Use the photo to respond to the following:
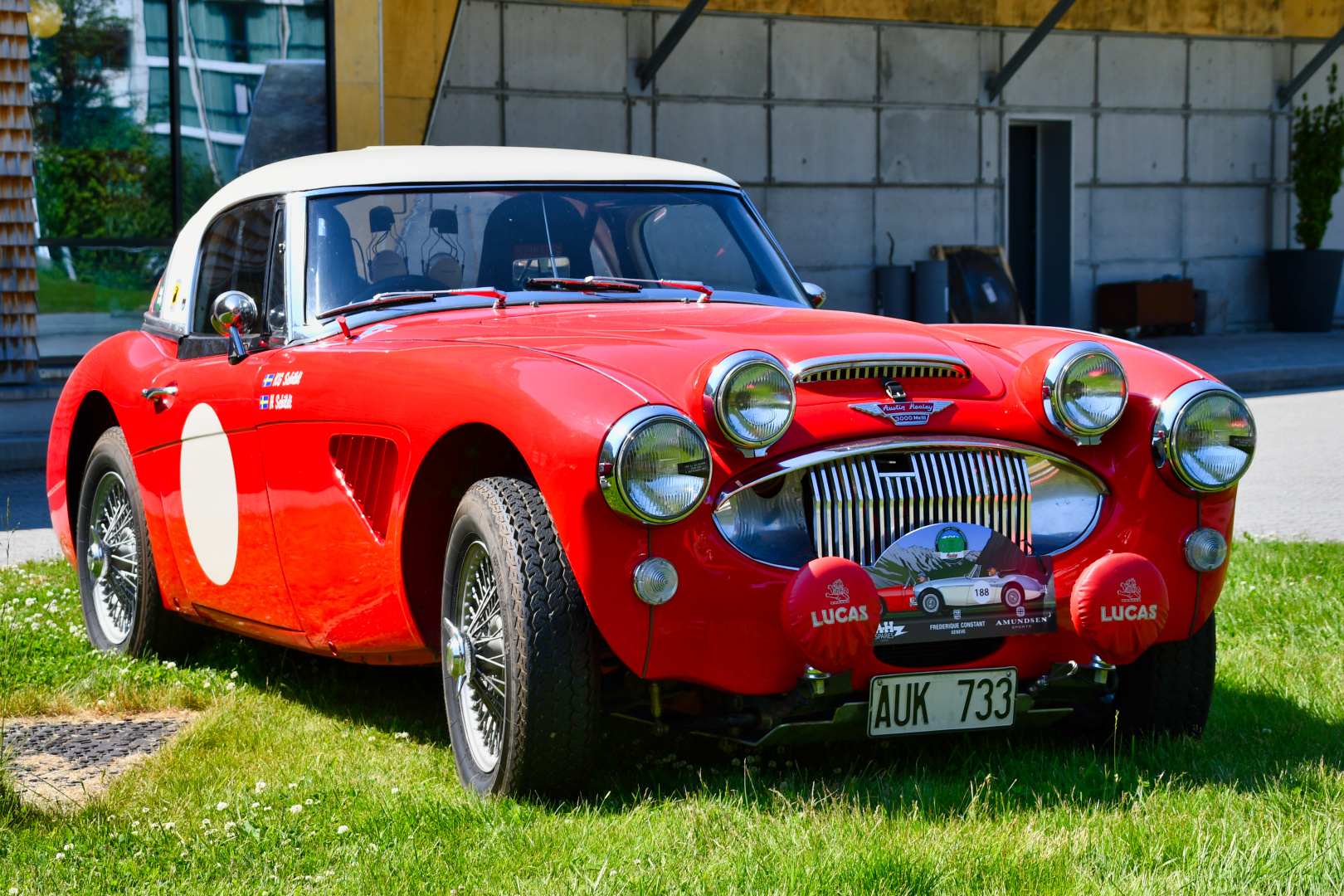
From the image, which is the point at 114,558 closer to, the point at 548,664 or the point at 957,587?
the point at 548,664

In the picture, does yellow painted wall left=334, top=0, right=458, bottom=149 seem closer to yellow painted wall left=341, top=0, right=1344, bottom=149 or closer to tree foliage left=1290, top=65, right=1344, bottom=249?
yellow painted wall left=341, top=0, right=1344, bottom=149

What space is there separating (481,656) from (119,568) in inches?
94.8

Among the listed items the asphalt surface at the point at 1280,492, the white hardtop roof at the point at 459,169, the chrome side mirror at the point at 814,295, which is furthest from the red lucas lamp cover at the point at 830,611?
the asphalt surface at the point at 1280,492

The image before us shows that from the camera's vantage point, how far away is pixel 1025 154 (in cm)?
1977

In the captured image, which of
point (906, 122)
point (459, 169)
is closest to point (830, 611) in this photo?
point (459, 169)

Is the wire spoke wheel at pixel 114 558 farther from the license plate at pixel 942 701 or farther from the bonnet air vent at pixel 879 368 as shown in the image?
Answer: the license plate at pixel 942 701

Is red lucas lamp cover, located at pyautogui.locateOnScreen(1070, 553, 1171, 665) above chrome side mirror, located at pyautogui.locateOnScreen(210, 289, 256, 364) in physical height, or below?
below

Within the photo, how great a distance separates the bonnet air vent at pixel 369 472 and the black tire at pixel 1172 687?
1.94m

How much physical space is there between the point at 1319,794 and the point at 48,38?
40.7ft

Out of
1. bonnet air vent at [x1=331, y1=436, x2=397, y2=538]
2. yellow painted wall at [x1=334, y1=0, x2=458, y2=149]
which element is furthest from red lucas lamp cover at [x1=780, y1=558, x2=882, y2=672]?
yellow painted wall at [x1=334, y1=0, x2=458, y2=149]

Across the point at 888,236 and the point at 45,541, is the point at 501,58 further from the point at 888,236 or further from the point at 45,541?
the point at 45,541

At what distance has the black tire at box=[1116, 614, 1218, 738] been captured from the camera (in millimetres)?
3799

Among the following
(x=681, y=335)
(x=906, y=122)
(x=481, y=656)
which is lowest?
(x=481, y=656)

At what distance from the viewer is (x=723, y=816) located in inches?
128
